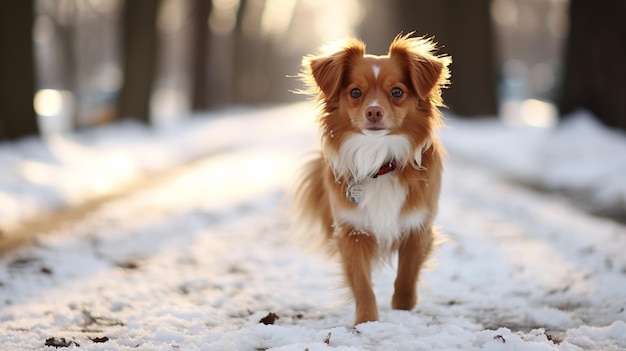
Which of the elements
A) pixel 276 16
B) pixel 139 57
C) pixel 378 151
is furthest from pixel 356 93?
pixel 276 16

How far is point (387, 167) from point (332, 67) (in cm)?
75

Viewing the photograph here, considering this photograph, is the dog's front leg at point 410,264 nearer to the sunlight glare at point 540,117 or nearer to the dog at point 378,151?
the dog at point 378,151

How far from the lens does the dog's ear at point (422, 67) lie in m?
4.20

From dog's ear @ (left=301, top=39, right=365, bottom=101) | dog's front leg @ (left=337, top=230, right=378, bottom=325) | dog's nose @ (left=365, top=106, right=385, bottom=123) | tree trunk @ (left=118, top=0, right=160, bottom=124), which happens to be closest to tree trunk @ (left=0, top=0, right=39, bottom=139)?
Answer: tree trunk @ (left=118, top=0, right=160, bottom=124)

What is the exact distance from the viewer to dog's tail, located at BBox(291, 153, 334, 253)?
491 cm

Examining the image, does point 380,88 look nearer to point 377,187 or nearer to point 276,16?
point 377,187

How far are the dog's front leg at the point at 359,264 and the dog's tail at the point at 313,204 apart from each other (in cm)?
46

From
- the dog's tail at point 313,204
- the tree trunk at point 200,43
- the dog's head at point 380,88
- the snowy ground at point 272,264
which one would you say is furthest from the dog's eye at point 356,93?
the tree trunk at point 200,43

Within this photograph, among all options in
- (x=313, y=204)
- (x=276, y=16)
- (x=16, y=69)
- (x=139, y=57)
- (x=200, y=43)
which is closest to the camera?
(x=313, y=204)

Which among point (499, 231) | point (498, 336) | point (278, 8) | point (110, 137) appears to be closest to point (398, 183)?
point (498, 336)

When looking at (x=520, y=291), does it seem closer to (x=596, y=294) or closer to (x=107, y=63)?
(x=596, y=294)

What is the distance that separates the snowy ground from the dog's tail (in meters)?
Answer: 0.46

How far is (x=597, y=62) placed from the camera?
10914 mm

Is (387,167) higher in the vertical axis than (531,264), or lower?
higher
